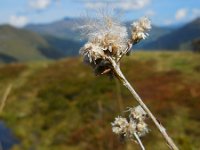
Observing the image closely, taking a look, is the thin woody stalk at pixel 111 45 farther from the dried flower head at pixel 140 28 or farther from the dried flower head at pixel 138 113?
the dried flower head at pixel 138 113

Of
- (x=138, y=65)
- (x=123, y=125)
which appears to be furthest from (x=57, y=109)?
(x=123, y=125)

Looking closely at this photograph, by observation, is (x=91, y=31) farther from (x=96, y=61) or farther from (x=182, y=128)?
(x=182, y=128)

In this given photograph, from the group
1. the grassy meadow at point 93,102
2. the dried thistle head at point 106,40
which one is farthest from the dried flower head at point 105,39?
the grassy meadow at point 93,102

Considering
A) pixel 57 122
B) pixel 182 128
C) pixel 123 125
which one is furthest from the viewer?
pixel 57 122

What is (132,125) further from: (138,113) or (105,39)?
(105,39)

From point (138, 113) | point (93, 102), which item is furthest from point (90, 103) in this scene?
point (138, 113)

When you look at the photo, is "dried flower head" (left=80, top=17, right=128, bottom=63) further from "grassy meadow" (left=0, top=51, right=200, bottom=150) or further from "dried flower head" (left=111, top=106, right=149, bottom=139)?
"grassy meadow" (left=0, top=51, right=200, bottom=150)
